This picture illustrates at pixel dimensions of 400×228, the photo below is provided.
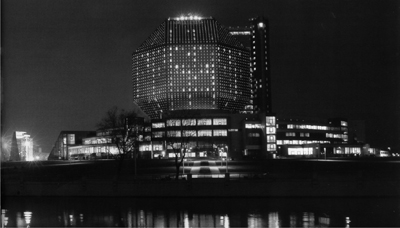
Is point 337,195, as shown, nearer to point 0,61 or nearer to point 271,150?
point 0,61

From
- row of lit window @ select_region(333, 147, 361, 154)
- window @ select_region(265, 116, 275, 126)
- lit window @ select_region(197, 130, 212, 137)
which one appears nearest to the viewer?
window @ select_region(265, 116, 275, 126)

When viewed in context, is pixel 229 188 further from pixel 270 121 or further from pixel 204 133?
pixel 204 133

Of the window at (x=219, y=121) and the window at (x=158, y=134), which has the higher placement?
the window at (x=219, y=121)

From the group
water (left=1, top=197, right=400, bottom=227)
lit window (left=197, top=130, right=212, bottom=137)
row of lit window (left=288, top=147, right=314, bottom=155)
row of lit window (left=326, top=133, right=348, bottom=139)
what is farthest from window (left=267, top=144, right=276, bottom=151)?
water (left=1, top=197, right=400, bottom=227)

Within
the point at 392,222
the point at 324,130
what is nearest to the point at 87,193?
the point at 392,222

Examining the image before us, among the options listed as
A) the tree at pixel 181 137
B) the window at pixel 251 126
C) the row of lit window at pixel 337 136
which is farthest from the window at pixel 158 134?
the row of lit window at pixel 337 136

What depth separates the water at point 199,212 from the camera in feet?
74.9

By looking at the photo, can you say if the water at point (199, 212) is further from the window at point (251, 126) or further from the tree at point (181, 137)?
the window at point (251, 126)

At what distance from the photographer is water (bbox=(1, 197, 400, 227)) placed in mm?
22844

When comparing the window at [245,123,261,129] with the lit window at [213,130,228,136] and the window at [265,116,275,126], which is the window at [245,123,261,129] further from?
the lit window at [213,130,228,136]

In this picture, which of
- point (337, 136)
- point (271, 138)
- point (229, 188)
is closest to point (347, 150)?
point (271, 138)

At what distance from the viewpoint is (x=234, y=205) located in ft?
94.1

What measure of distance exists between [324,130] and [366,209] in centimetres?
15540

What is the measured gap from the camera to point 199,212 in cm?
2614
